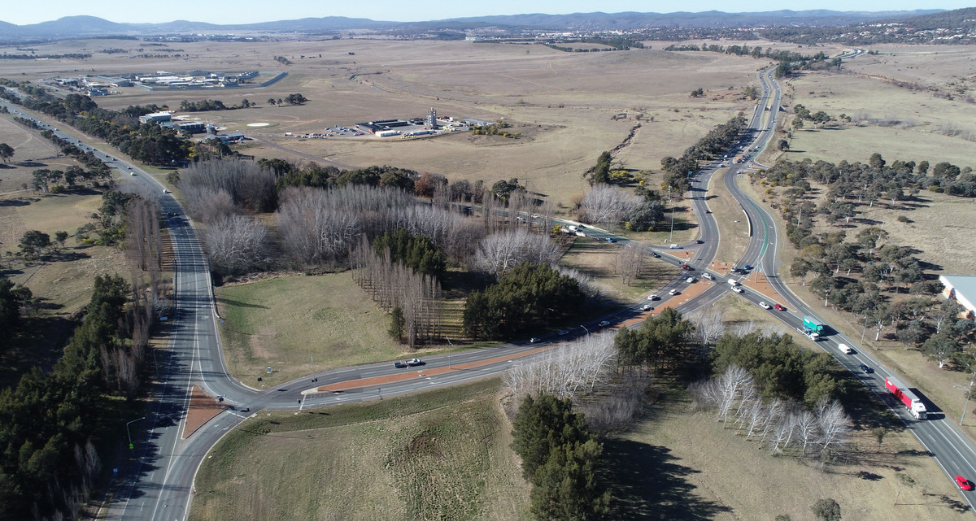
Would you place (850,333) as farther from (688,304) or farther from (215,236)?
(215,236)

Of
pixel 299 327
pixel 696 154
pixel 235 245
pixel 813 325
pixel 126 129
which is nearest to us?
pixel 813 325

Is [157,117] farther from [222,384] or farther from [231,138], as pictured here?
[222,384]

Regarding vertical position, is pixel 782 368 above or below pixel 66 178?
below

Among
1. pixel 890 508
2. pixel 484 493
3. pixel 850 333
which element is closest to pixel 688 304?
pixel 850 333

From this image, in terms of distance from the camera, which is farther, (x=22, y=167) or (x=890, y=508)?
(x=22, y=167)

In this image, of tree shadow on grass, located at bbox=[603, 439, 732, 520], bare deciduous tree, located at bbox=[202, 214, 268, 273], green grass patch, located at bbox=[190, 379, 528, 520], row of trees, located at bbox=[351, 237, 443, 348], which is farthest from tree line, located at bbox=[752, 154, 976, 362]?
bare deciduous tree, located at bbox=[202, 214, 268, 273]

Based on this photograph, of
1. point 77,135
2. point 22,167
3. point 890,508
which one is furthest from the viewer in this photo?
point 77,135

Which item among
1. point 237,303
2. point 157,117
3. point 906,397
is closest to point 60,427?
point 237,303
